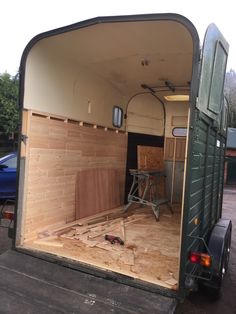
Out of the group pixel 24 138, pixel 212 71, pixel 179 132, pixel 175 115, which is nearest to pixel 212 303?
pixel 212 71

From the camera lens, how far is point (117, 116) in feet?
Answer: 21.2

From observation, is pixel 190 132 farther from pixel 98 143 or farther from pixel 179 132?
pixel 179 132

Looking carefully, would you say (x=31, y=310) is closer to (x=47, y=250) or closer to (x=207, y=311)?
(x=47, y=250)

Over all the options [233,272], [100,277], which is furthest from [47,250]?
[233,272]

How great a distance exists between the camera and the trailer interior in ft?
11.8

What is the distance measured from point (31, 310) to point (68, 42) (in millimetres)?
3009

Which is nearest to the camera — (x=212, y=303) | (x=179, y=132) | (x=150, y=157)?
(x=212, y=303)

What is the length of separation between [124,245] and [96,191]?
179 cm

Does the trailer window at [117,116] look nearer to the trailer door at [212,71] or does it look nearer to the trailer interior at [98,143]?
the trailer interior at [98,143]

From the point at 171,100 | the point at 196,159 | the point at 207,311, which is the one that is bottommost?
the point at 207,311

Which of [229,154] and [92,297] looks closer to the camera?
[92,297]

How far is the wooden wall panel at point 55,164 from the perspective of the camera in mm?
3938

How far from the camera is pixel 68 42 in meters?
3.88

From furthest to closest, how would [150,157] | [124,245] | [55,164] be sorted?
[150,157] < [55,164] < [124,245]
